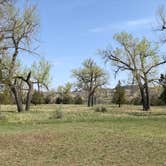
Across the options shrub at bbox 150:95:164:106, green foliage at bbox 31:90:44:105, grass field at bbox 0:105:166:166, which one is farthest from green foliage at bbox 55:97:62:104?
grass field at bbox 0:105:166:166

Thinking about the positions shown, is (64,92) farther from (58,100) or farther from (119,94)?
(119,94)

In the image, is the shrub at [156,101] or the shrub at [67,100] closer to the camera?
the shrub at [156,101]

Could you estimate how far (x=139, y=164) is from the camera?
7.76 metres

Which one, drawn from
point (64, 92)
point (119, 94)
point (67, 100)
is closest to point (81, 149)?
point (119, 94)

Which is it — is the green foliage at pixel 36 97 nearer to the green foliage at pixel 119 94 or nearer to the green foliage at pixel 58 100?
the green foliage at pixel 58 100

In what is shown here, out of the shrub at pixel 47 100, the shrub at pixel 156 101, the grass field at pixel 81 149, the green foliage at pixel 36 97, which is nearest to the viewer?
the grass field at pixel 81 149

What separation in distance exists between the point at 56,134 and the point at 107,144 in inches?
120

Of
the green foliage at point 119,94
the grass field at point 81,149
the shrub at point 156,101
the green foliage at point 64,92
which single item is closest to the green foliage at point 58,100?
the green foliage at point 64,92

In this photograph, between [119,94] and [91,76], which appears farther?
[91,76]

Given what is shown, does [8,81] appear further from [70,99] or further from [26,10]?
[70,99]

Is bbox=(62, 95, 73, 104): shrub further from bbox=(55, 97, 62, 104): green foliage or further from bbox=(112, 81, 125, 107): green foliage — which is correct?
bbox=(112, 81, 125, 107): green foliage

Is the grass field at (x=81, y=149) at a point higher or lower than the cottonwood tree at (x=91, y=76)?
lower

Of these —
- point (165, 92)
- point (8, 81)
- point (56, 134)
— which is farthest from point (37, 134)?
point (165, 92)

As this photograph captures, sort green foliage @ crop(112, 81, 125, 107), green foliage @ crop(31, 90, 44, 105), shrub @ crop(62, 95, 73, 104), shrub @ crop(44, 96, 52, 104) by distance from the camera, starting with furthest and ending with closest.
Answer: shrub @ crop(44, 96, 52, 104) < shrub @ crop(62, 95, 73, 104) < green foliage @ crop(31, 90, 44, 105) < green foliage @ crop(112, 81, 125, 107)
